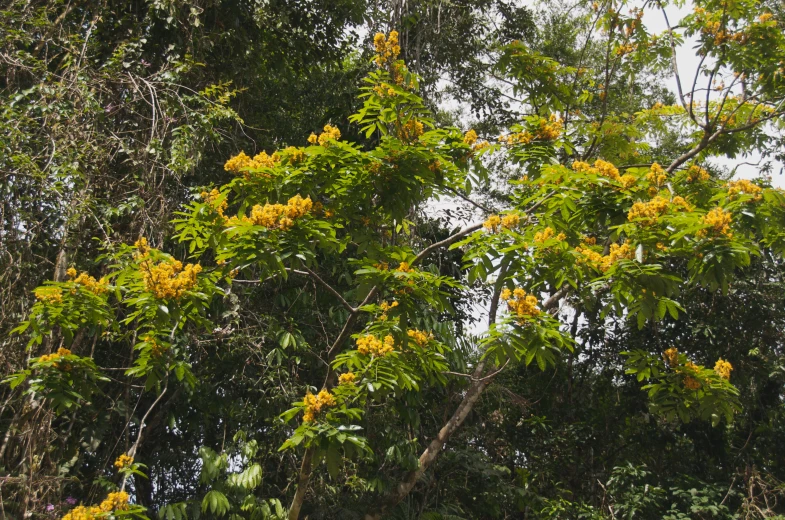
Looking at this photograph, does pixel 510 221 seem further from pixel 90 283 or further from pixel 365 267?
pixel 90 283

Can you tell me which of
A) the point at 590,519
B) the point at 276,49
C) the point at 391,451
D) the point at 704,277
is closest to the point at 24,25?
the point at 276,49

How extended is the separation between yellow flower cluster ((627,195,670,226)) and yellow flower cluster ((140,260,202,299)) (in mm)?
1741

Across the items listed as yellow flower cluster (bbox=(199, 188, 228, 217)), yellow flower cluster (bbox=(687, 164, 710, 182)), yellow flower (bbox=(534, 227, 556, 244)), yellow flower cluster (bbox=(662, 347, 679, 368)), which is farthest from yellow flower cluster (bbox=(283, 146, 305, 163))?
yellow flower cluster (bbox=(687, 164, 710, 182))

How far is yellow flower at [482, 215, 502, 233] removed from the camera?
2904 mm

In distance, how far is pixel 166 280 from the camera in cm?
257

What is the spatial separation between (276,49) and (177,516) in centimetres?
353

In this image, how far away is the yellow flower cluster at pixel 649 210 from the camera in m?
2.65

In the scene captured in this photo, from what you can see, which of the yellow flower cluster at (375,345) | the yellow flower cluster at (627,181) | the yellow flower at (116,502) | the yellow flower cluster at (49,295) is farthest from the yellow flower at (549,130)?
the yellow flower at (116,502)

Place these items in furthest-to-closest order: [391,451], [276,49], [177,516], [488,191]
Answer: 1. [488,191]
2. [276,49]
3. [391,451]
4. [177,516]

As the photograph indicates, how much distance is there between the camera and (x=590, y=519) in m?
5.44

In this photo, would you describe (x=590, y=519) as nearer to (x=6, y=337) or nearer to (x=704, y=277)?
(x=704, y=277)

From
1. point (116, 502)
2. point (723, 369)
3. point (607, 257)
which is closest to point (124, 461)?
point (116, 502)

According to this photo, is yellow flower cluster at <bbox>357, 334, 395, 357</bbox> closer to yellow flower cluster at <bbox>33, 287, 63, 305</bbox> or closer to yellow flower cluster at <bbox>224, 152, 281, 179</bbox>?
yellow flower cluster at <bbox>224, 152, 281, 179</bbox>

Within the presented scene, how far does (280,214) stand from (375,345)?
68 centimetres
